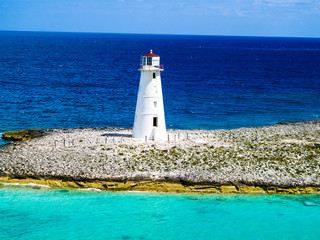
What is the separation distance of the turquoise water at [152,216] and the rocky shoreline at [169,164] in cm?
105

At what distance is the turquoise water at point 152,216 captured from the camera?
30641mm

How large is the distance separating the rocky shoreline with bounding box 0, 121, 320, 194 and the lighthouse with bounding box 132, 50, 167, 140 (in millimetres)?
1215

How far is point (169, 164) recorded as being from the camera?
38.8 meters

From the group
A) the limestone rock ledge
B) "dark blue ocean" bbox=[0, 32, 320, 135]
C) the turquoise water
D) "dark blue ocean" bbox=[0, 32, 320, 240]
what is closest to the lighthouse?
the limestone rock ledge

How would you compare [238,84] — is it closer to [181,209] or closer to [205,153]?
[205,153]

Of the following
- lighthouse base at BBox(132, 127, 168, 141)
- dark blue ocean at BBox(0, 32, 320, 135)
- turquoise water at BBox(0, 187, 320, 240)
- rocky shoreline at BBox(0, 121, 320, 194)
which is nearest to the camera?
turquoise water at BBox(0, 187, 320, 240)

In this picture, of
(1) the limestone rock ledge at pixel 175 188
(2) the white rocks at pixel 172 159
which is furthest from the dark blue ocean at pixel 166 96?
(1) the limestone rock ledge at pixel 175 188

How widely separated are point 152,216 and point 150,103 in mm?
13876

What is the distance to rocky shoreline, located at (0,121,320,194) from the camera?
120 feet

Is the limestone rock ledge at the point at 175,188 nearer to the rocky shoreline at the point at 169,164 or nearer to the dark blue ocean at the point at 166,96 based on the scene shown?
the rocky shoreline at the point at 169,164

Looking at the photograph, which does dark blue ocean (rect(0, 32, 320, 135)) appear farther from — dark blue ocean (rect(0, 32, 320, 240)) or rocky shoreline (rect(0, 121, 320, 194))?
rocky shoreline (rect(0, 121, 320, 194))

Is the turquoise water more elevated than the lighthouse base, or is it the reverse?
the lighthouse base

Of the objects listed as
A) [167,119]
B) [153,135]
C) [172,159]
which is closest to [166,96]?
[167,119]

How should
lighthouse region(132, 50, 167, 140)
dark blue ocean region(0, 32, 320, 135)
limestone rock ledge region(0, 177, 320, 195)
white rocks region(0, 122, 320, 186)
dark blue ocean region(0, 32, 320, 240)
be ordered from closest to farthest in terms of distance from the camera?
dark blue ocean region(0, 32, 320, 240)
limestone rock ledge region(0, 177, 320, 195)
white rocks region(0, 122, 320, 186)
lighthouse region(132, 50, 167, 140)
dark blue ocean region(0, 32, 320, 135)
